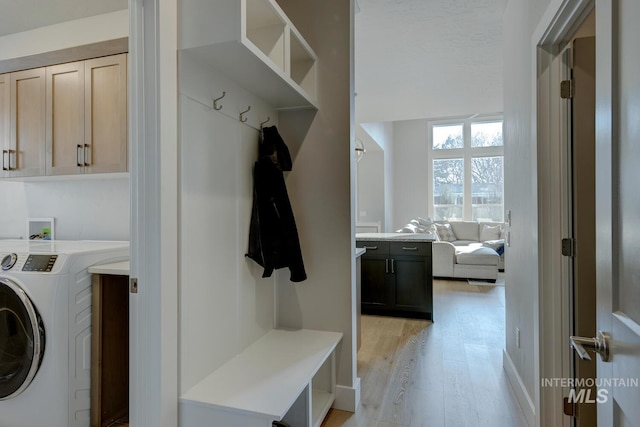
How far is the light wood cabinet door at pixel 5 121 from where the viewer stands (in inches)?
86.1

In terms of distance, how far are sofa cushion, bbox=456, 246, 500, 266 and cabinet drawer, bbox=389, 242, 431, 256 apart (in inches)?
95.4

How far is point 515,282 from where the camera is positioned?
222 centimetres

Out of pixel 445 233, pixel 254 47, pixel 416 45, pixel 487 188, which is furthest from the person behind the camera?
pixel 487 188

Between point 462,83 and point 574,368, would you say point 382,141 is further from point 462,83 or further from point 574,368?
point 574,368

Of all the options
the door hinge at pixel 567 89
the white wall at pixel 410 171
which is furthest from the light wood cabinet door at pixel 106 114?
the white wall at pixel 410 171

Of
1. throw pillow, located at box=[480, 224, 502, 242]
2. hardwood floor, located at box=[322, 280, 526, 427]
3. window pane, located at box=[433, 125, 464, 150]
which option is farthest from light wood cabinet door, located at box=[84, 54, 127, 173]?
window pane, located at box=[433, 125, 464, 150]

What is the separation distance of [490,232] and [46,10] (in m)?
7.78

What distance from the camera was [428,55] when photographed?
3250mm

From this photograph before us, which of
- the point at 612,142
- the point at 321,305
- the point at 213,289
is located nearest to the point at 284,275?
the point at 321,305

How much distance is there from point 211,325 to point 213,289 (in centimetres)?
17

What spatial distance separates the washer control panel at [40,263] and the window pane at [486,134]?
8969 millimetres

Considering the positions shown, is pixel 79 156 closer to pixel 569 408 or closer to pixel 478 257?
pixel 569 408

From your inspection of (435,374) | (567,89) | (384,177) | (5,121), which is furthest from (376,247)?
(384,177)

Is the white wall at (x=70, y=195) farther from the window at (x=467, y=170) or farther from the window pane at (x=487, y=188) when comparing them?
the window pane at (x=487, y=188)
